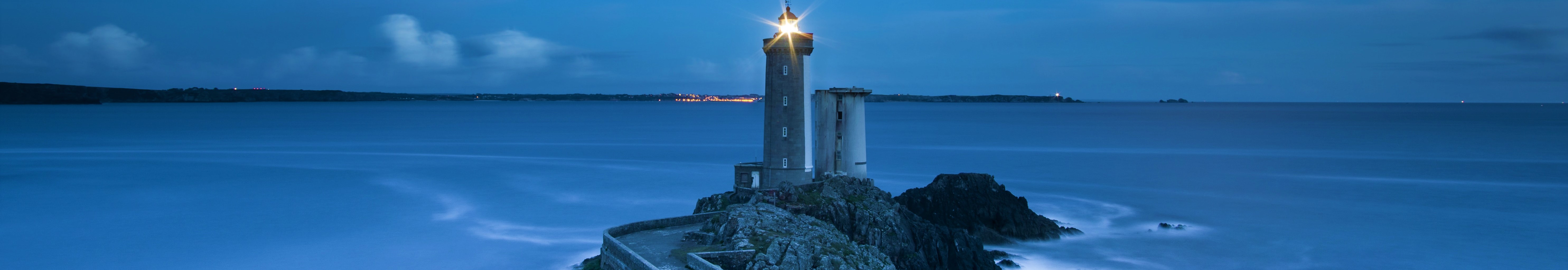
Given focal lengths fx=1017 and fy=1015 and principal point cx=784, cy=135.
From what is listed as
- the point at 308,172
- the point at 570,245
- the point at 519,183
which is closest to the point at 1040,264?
the point at 570,245

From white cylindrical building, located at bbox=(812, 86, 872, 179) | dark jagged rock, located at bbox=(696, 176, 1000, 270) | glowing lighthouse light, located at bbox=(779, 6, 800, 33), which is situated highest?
glowing lighthouse light, located at bbox=(779, 6, 800, 33)

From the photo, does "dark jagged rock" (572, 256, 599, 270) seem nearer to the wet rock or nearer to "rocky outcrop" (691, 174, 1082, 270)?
"rocky outcrop" (691, 174, 1082, 270)

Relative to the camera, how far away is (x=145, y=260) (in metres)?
19.6

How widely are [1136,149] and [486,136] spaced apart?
3859cm

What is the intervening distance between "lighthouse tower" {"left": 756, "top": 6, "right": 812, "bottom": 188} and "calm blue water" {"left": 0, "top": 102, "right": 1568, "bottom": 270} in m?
4.23

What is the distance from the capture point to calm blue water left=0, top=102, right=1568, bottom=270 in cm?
2002

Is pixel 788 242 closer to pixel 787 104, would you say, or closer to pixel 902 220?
pixel 902 220

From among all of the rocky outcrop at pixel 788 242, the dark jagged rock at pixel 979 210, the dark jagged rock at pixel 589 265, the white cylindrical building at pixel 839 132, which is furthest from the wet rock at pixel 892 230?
the white cylindrical building at pixel 839 132

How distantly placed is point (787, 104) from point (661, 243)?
6396 mm

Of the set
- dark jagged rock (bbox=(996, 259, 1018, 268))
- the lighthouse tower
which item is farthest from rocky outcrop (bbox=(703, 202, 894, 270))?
the lighthouse tower

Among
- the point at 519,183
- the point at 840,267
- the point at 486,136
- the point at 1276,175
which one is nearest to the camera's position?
the point at 840,267

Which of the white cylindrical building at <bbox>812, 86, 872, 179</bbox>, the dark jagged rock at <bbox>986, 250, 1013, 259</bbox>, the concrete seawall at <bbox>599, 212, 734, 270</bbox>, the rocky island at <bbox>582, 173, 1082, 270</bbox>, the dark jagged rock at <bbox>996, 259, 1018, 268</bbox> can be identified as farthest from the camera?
the white cylindrical building at <bbox>812, 86, 872, 179</bbox>

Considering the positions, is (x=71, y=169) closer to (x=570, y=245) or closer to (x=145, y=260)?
(x=145, y=260)

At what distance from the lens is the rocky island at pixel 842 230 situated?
12438 mm
